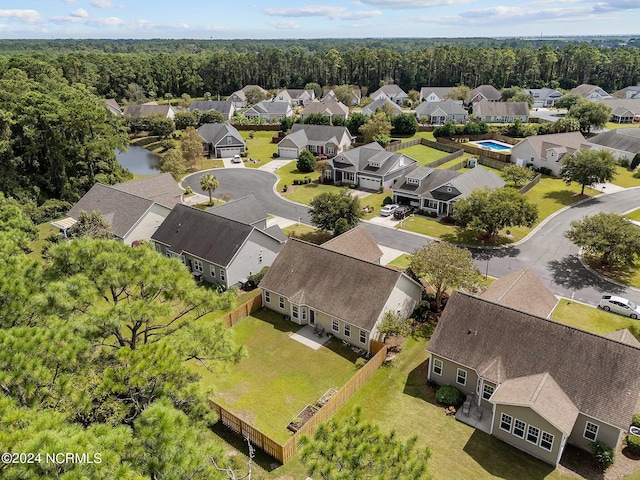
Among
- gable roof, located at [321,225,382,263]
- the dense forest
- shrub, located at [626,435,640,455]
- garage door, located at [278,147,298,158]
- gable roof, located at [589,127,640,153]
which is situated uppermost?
the dense forest

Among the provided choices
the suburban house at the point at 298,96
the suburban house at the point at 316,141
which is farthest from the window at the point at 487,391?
the suburban house at the point at 298,96

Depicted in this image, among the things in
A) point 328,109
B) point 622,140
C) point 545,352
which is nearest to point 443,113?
point 328,109

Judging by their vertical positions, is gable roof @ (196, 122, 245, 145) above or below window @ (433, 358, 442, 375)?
above

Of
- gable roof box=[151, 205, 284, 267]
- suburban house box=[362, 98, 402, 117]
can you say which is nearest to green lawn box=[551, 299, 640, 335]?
Result: gable roof box=[151, 205, 284, 267]

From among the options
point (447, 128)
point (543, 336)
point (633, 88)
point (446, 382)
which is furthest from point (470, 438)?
point (633, 88)

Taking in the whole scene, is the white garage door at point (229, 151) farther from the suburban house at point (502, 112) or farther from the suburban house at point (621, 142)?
the suburban house at point (621, 142)

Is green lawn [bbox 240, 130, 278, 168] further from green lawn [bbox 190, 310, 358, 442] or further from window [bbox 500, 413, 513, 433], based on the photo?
window [bbox 500, 413, 513, 433]

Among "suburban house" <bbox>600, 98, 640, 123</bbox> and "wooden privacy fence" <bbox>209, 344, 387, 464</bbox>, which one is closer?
"wooden privacy fence" <bbox>209, 344, 387, 464</bbox>
